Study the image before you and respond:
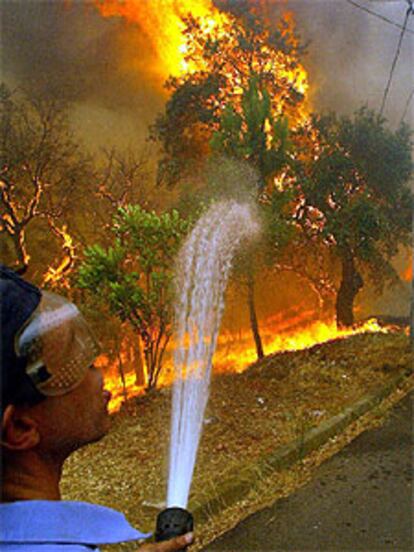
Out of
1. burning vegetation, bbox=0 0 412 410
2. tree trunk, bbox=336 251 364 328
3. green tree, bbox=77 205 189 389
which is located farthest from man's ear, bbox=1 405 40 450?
tree trunk, bbox=336 251 364 328

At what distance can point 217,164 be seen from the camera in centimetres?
1115

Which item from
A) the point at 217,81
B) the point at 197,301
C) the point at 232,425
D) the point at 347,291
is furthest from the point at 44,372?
the point at 217,81

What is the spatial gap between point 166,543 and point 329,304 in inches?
815

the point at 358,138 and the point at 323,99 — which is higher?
the point at 323,99

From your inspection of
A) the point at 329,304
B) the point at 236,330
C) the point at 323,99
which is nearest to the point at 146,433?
the point at 329,304

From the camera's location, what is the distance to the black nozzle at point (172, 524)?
136cm

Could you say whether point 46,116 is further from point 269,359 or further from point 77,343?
point 77,343

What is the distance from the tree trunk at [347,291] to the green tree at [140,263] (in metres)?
9.73

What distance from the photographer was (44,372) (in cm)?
101

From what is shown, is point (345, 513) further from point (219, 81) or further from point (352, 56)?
point (352, 56)

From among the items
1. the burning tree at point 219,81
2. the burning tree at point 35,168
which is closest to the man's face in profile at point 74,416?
the burning tree at point 219,81

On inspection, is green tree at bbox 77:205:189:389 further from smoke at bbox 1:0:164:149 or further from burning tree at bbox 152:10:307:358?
smoke at bbox 1:0:164:149

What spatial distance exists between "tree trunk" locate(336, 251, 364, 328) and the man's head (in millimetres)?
14895

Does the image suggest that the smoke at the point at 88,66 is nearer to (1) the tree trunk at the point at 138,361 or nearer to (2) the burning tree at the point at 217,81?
(2) the burning tree at the point at 217,81
